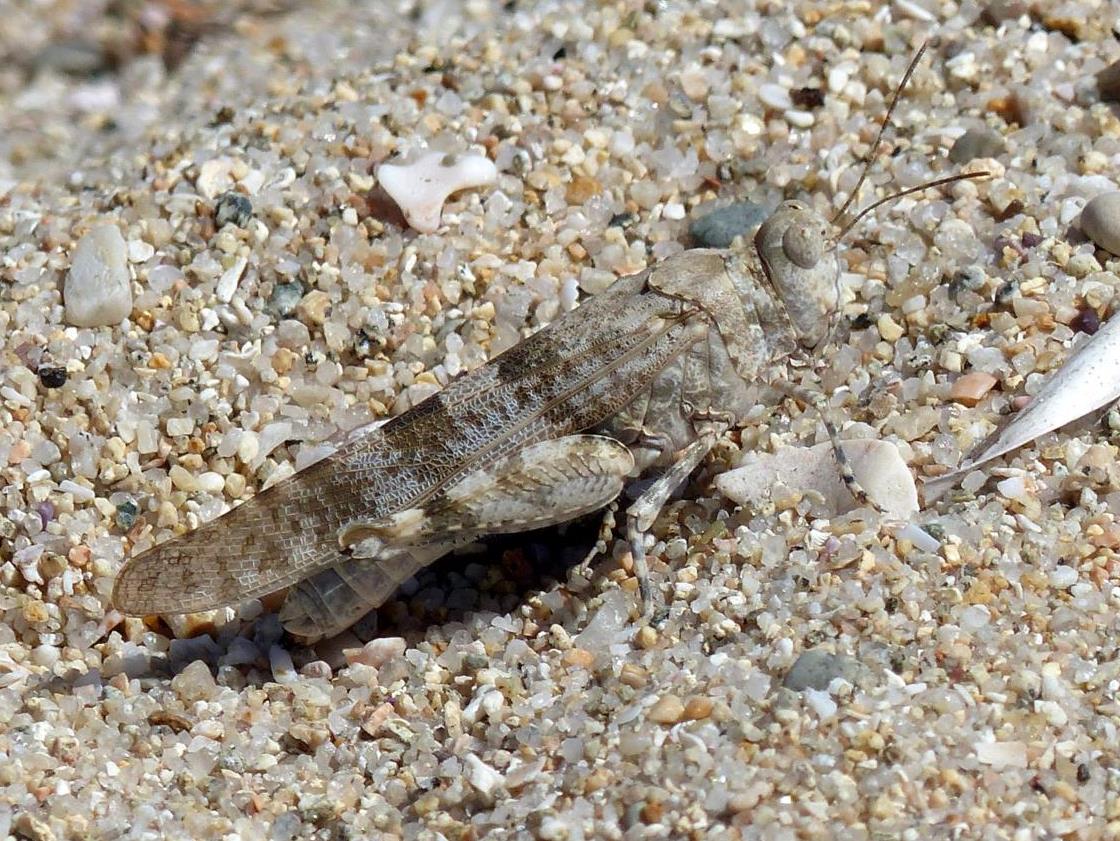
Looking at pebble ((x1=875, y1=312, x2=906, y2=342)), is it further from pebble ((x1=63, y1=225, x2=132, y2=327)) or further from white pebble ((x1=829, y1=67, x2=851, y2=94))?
pebble ((x1=63, y1=225, x2=132, y2=327))

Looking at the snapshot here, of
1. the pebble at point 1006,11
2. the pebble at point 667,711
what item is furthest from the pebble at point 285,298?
the pebble at point 1006,11

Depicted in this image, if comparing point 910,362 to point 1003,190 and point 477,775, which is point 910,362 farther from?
point 477,775

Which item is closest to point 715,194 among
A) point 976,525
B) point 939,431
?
point 939,431

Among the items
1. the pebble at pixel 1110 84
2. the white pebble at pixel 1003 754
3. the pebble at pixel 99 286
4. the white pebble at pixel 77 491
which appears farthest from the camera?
the pebble at pixel 1110 84

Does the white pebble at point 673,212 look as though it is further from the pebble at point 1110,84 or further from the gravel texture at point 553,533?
the pebble at point 1110,84


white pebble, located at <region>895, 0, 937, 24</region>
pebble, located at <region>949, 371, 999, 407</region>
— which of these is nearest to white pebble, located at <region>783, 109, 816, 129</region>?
white pebble, located at <region>895, 0, 937, 24</region>

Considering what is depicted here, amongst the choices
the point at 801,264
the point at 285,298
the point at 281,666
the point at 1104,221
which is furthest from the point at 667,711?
the point at 1104,221
